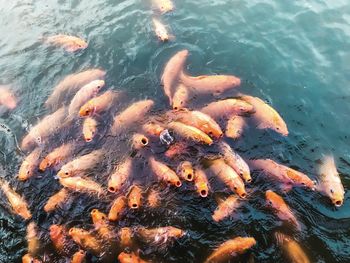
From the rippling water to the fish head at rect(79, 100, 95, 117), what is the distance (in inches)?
45.7

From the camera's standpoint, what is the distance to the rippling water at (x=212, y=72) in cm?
830

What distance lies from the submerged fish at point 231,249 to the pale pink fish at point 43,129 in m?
5.31

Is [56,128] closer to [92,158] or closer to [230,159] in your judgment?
[92,158]

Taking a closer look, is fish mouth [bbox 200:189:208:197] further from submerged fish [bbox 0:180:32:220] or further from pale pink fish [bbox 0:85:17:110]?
pale pink fish [bbox 0:85:17:110]

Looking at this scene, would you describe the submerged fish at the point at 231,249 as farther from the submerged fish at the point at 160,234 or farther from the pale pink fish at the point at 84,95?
the pale pink fish at the point at 84,95

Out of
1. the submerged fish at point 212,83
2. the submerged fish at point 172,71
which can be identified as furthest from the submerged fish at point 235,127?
the submerged fish at point 172,71

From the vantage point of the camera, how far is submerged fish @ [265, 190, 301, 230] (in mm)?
8281

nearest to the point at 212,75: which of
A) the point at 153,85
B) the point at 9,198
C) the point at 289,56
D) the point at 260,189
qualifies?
the point at 153,85

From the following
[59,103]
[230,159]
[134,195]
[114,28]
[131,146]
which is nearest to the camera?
[134,195]

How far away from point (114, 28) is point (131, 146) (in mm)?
5408

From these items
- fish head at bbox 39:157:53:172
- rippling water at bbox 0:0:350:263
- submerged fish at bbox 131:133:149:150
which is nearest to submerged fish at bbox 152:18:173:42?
rippling water at bbox 0:0:350:263

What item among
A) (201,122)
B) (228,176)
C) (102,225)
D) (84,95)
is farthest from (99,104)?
(228,176)

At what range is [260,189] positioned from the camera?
28.9 ft

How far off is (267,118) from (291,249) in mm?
3485
